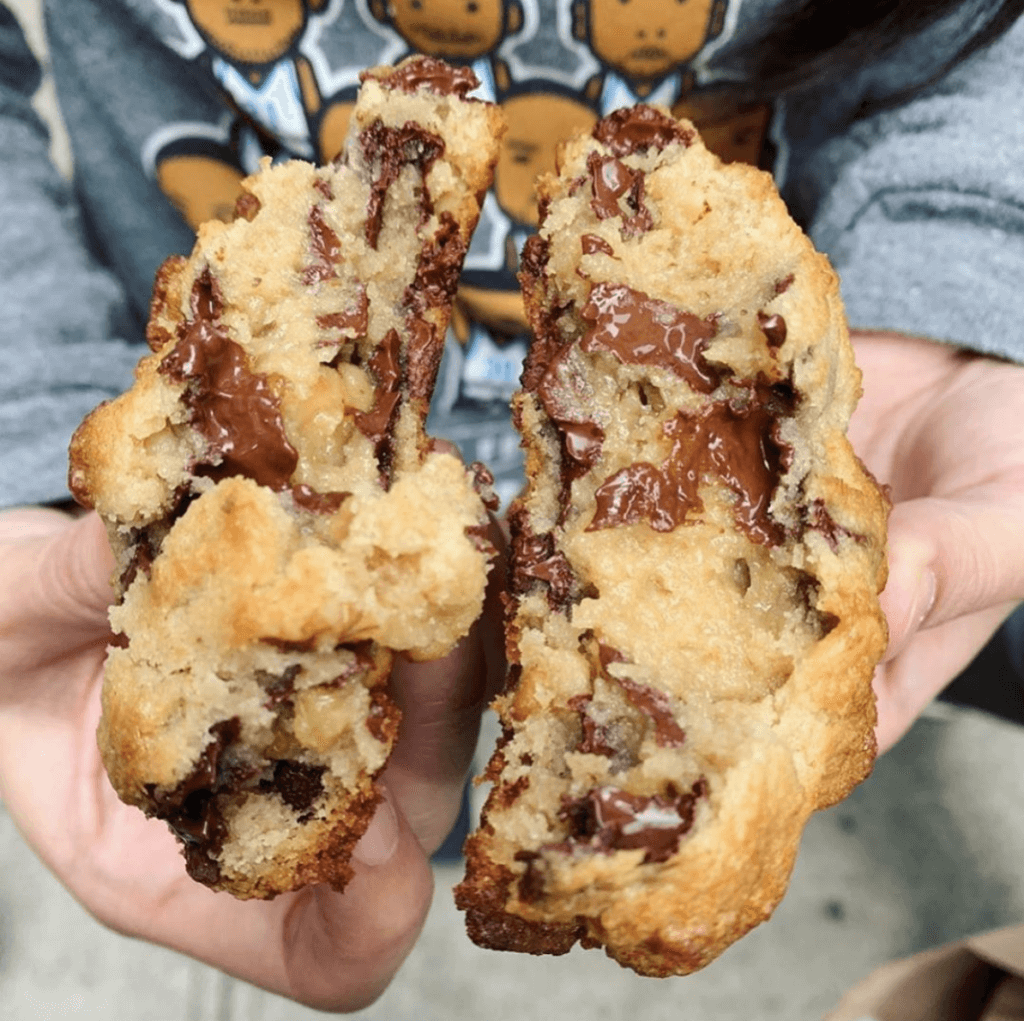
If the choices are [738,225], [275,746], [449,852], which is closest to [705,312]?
[738,225]

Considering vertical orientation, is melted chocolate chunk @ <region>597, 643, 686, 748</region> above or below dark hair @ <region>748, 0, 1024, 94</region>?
below

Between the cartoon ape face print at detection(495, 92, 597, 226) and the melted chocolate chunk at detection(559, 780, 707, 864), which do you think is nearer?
the melted chocolate chunk at detection(559, 780, 707, 864)

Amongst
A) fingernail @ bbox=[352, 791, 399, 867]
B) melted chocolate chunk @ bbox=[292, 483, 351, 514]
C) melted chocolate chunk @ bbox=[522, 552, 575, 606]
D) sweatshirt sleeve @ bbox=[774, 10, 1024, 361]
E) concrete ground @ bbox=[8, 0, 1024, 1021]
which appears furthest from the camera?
concrete ground @ bbox=[8, 0, 1024, 1021]

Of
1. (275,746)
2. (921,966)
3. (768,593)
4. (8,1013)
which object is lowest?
(8,1013)

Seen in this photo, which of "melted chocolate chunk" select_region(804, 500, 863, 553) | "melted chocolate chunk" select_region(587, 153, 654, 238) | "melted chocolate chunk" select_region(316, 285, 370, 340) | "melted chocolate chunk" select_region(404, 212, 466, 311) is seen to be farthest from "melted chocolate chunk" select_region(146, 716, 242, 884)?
"melted chocolate chunk" select_region(587, 153, 654, 238)

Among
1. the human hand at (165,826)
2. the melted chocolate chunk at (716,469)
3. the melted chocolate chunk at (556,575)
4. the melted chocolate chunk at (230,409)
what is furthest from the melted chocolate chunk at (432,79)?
the human hand at (165,826)

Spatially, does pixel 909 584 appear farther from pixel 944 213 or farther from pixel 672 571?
pixel 944 213

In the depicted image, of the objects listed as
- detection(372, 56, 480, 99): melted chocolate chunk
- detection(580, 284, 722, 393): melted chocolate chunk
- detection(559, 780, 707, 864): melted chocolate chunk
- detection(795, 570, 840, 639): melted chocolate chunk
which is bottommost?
detection(559, 780, 707, 864): melted chocolate chunk

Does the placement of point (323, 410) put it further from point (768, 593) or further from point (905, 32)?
point (905, 32)

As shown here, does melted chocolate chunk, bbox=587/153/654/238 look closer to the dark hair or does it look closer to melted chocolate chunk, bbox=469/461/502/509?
melted chocolate chunk, bbox=469/461/502/509
